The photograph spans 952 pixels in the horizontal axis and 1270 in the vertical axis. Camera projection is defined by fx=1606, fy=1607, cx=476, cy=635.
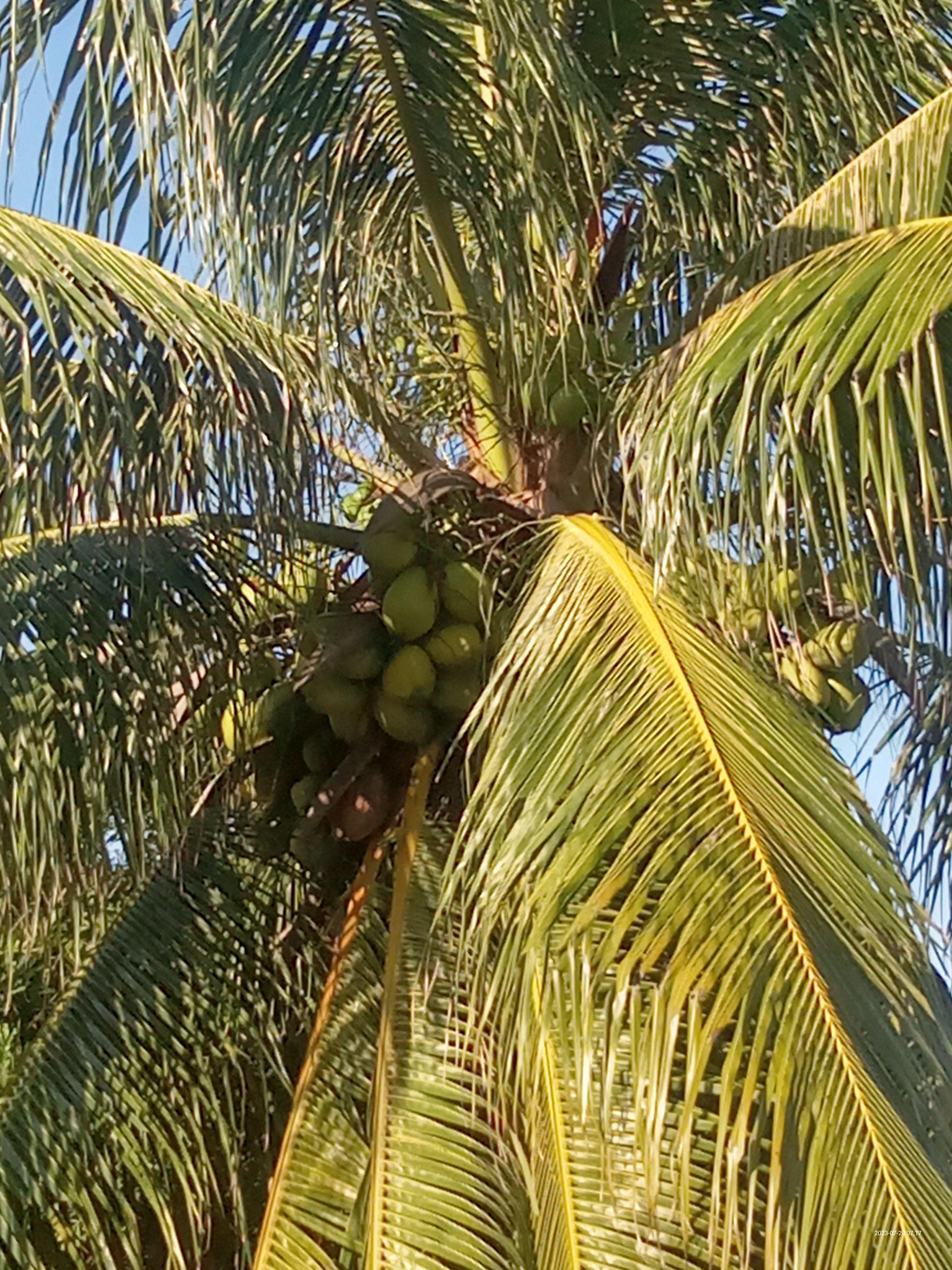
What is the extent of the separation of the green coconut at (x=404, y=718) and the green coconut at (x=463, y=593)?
188 millimetres

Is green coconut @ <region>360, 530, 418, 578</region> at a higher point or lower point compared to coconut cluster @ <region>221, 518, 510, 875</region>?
higher

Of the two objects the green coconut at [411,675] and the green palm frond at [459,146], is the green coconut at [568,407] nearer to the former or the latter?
the green palm frond at [459,146]

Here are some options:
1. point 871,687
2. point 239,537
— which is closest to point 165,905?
point 239,537

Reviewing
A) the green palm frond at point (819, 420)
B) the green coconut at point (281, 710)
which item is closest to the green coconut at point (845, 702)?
the green palm frond at point (819, 420)

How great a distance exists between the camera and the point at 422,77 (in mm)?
3236

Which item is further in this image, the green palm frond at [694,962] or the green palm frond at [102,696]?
the green palm frond at [102,696]

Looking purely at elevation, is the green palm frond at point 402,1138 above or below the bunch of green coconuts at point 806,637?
below

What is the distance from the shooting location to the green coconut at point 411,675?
9.92ft

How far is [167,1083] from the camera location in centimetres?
296

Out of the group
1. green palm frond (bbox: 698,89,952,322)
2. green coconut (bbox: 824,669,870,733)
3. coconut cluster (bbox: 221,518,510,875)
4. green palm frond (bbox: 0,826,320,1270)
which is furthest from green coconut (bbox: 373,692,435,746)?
green palm frond (bbox: 698,89,952,322)

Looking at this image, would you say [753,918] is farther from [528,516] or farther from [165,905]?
[165,905]

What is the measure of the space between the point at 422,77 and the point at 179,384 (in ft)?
3.09

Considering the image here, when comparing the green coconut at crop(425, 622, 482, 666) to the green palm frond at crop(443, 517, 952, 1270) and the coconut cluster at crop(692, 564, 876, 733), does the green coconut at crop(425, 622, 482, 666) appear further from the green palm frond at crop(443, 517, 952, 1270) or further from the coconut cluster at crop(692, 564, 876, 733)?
the coconut cluster at crop(692, 564, 876, 733)

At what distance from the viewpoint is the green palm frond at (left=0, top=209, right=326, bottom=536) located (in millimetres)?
2607
